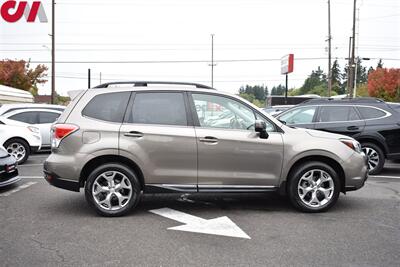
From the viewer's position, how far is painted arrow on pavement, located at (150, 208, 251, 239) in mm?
4948

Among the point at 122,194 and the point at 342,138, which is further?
the point at 342,138

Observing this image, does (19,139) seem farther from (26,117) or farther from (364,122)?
(364,122)

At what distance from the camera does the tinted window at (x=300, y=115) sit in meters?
9.98

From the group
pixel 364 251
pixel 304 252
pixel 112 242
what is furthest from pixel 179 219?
pixel 364 251

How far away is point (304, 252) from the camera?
14.0ft

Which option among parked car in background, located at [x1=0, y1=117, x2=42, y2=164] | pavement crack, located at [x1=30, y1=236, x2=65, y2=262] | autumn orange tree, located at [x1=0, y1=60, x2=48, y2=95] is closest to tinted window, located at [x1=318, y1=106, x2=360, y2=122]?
pavement crack, located at [x1=30, y1=236, x2=65, y2=262]

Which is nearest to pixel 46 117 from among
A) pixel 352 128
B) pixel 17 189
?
pixel 17 189

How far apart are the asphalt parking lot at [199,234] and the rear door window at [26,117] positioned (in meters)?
6.26

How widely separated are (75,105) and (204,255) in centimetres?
293

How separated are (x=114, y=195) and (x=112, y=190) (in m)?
0.08

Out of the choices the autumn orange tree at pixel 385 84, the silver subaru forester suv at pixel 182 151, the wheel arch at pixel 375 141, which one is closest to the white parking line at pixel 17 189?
the silver subaru forester suv at pixel 182 151

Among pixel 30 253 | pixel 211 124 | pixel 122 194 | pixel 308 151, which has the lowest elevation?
pixel 30 253

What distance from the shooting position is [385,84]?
2542 inches

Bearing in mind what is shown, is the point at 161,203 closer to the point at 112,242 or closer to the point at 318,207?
the point at 112,242
